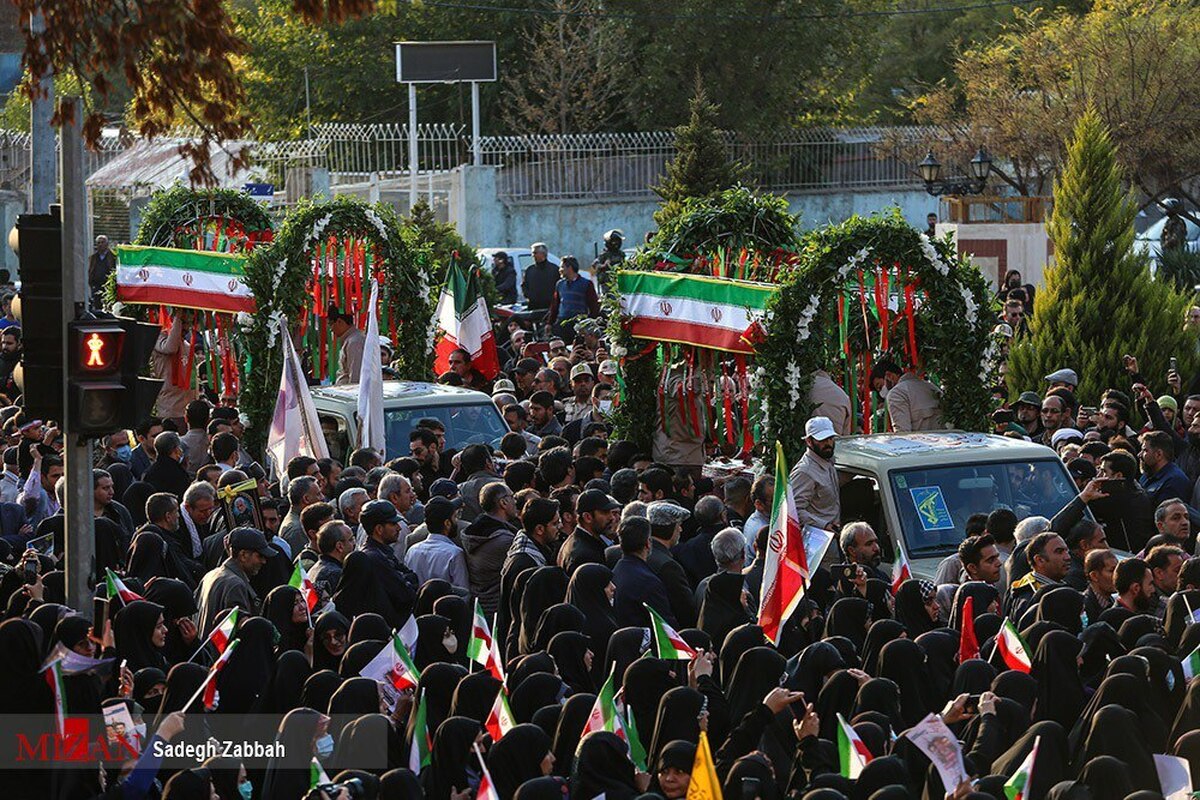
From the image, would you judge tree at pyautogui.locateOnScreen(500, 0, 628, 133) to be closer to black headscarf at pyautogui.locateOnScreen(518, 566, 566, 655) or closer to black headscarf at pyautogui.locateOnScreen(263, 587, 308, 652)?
black headscarf at pyautogui.locateOnScreen(518, 566, 566, 655)

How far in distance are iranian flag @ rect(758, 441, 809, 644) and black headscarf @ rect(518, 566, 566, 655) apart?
1072 millimetres

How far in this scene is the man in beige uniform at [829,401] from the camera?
46.8 ft

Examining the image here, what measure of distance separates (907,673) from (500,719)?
2.03 metres

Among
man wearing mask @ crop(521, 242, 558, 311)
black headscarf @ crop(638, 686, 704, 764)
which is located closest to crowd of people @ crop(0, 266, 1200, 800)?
black headscarf @ crop(638, 686, 704, 764)

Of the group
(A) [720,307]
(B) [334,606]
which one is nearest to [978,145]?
(A) [720,307]

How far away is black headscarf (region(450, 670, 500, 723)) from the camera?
337 inches

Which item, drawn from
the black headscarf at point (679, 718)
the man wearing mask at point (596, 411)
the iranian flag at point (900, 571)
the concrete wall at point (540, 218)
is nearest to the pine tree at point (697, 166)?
the concrete wall at point (540, 218)

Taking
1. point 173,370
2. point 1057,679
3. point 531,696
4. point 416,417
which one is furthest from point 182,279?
point 1057,679

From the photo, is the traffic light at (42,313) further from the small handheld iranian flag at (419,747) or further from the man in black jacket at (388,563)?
the small handheld iranian flag at (419,747)

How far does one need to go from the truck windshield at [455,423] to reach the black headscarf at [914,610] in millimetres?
5878

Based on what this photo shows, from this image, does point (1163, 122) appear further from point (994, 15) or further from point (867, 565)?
point (867, 565)

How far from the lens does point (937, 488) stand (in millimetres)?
12070

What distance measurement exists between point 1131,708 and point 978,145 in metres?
26.6

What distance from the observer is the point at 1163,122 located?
3159cm
